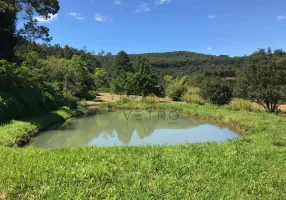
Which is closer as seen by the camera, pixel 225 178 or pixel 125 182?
pixel 125 182

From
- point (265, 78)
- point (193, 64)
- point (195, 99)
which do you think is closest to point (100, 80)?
point (195, 99)

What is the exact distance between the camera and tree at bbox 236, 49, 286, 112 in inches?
660

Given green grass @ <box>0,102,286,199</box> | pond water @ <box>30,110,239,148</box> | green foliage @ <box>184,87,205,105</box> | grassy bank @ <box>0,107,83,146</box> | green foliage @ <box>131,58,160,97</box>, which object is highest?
green foliage @ <box>131,58,160,97</box>

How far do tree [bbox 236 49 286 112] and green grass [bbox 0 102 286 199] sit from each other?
416 inches

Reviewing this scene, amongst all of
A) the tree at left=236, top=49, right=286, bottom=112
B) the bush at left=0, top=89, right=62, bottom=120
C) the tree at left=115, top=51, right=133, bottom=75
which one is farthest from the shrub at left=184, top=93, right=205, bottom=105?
the tree at left=115, top=51, right=133, bottom=75

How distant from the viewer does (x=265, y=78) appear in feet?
56.4

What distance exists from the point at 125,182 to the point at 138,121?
12.7 m

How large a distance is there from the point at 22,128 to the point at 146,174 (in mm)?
7572

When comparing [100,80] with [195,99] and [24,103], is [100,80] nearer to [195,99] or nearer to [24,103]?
[195,99]

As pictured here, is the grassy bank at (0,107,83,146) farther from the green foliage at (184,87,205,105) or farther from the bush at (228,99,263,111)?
the green foliage at (184,87,205,105)

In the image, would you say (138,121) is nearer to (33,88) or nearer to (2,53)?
(33,88)

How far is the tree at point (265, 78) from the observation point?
16766 millimetres

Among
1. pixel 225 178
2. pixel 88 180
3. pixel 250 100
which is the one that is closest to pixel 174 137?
pixel 225 178

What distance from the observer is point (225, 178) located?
5184 mm
